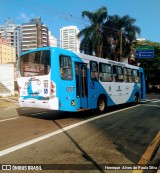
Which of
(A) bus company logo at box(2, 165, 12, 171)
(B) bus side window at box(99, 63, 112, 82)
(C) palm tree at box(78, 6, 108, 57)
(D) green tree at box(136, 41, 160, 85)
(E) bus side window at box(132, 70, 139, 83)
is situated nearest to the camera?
(A) bus company logo at box(2, 165, 12, 171)

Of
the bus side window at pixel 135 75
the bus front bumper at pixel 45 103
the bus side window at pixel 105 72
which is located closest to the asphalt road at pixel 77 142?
the bus front bumper at pixel 45 103

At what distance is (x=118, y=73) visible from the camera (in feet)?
56.0

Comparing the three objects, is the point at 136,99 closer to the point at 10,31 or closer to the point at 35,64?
the point at 35,64

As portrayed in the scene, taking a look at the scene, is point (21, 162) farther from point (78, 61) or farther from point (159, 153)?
point (78, 61)

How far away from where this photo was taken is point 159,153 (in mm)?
7020

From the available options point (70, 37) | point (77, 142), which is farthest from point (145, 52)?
point (77, 142)

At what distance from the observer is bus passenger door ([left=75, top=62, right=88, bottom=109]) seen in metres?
12.7

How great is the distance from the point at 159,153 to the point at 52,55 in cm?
629

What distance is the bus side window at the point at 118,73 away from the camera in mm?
16619

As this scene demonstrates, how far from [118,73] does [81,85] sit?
459 cm

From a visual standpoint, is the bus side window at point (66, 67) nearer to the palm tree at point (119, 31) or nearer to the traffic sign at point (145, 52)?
the palm tree at point (119, 31)

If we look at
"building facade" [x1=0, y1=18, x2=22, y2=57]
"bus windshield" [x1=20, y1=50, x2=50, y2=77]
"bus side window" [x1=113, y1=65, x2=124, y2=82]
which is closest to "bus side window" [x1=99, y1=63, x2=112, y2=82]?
"bus side window" [x1=113, y1=65, x2=124, y2=82]

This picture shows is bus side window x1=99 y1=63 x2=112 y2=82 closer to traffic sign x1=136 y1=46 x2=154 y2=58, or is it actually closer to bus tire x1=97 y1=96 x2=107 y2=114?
bus tire x1=97 y1=96 x2=107 y2=114

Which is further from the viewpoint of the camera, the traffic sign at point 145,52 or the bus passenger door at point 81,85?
the traffic sign at point 145,52
